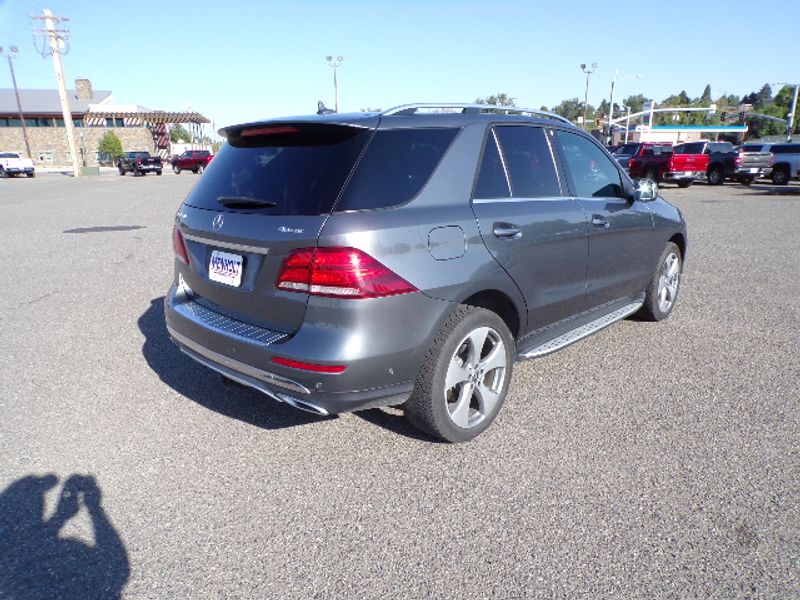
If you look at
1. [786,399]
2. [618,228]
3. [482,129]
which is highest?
[482,129]

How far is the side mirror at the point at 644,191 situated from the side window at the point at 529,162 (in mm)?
1215

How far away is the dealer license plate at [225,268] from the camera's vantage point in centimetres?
283

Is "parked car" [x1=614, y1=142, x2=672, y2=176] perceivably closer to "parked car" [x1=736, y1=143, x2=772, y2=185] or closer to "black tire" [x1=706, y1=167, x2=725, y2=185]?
"black tire" [x1=706, y1=167, x2=725, y2=185]

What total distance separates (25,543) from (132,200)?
18.0 meters

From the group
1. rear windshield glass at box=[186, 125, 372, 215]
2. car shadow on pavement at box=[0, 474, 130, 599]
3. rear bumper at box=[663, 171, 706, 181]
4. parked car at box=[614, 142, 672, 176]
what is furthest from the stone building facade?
car shadow on pavement at box=[0, 474, 130, 599]

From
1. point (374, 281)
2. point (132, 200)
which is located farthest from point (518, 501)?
point (132, 200)

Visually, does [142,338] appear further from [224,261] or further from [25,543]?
[25,543]

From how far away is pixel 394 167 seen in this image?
2.76m

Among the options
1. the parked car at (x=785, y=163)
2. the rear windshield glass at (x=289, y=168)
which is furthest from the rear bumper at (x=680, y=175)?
the rear windshield glass at (x=289, y=168)

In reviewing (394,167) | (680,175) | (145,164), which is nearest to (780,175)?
→ (680,175)

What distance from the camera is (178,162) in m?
42.2

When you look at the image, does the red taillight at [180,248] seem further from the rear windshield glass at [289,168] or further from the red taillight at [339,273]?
the red taillight at [339,273]

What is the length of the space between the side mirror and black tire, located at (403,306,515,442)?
2.08m

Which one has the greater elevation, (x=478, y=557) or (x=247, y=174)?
(x=247, y=174)
